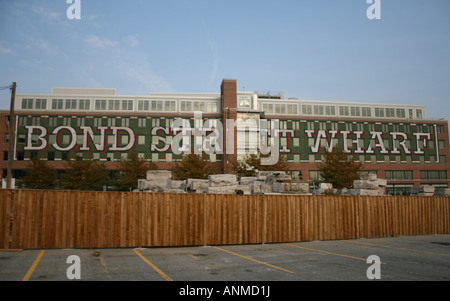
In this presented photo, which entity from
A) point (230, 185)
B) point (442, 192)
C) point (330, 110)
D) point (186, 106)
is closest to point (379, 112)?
point (330, 110)

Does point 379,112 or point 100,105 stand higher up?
point 379,112

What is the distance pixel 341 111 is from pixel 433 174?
73.0ft

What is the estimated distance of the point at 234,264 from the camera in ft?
36.0

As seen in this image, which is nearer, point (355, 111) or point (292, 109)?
point (292, 109)

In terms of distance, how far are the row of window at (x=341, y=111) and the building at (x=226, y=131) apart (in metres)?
0.20

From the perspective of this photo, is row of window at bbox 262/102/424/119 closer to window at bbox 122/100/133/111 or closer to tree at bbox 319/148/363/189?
window at bbox 122/100/133/111

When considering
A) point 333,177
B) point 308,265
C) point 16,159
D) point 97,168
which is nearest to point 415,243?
point 308,265

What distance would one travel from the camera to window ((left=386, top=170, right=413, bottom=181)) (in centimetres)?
6912

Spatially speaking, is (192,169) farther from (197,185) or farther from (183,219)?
(183,219)

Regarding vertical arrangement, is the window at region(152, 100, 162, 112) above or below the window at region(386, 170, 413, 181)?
above

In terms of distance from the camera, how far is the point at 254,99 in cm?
6856

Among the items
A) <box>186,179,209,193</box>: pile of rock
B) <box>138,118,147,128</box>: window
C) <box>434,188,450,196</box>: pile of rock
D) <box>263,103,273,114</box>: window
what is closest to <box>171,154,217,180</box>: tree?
<box>138,118,147,128</box>: window

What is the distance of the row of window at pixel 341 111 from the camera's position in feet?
229

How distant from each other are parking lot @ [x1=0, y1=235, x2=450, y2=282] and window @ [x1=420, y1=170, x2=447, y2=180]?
62925mm
